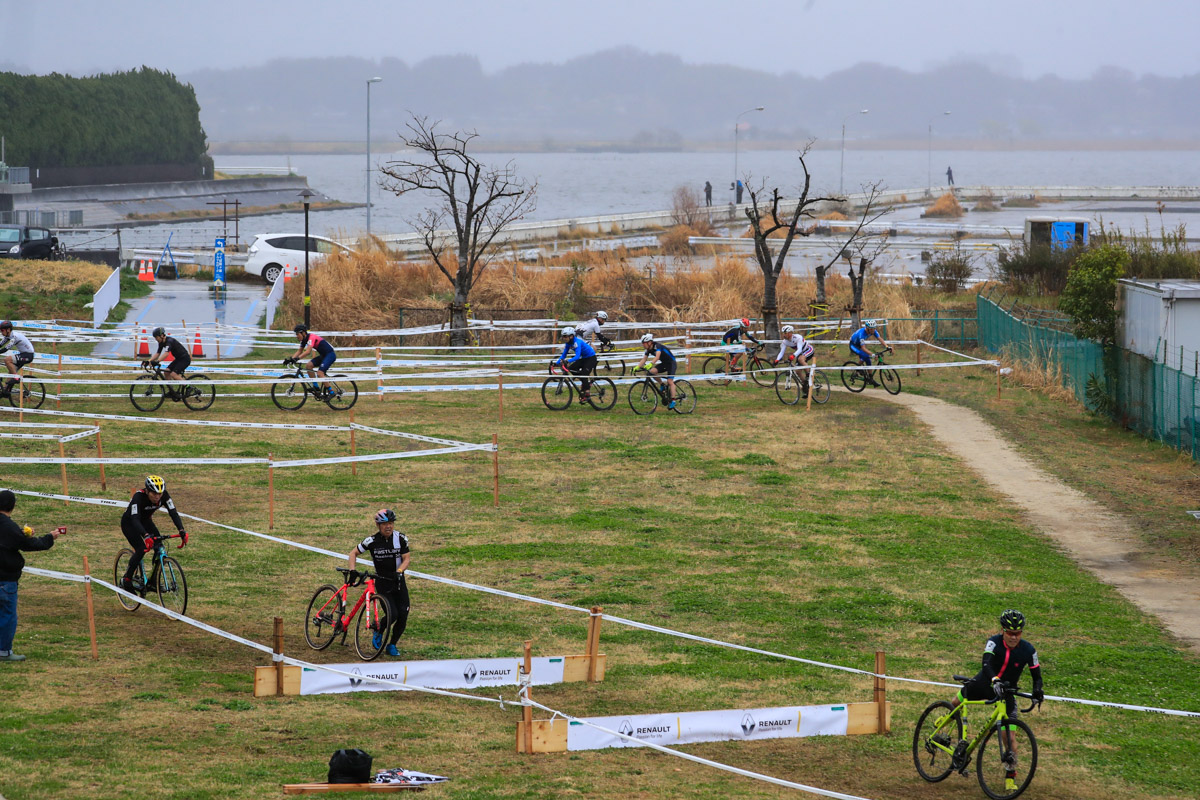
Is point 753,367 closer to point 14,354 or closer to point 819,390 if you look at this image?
point 819,390

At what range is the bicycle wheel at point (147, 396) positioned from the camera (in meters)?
25.1

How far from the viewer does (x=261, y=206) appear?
128m

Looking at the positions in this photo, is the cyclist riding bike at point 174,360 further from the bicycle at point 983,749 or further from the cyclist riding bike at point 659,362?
the bicycle at point 983,749

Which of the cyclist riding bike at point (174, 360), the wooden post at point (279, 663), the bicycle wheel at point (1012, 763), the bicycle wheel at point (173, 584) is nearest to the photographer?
the bicycle wheel at point (1012, 763)

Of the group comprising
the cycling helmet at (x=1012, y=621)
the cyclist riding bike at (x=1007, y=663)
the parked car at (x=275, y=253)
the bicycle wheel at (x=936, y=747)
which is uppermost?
the parked car at (x=275, y=253)

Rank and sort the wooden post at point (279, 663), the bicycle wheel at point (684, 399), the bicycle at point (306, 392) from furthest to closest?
the bicycle wheel at point (684, 399) → the bicycle at point (306, 392) → the wooden post at point (279, 663)

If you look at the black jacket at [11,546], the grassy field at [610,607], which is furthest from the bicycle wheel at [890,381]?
the black jacket at [11,546]

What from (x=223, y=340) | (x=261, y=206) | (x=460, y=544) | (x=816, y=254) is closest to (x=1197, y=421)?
(x=460, y=544)

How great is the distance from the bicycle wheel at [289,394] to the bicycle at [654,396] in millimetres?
6813

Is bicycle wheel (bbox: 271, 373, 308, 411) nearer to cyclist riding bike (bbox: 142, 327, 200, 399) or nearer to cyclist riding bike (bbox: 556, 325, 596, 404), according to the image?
cyclist riding bike (bbox: 142, 327, 200, 399)

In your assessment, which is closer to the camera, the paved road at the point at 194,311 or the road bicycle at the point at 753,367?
the road bicycle at the point at 753,367

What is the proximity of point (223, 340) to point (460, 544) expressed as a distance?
20.0 metres

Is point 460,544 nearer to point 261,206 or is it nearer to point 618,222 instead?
point 618,222

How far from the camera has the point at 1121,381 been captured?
26.8 meters
